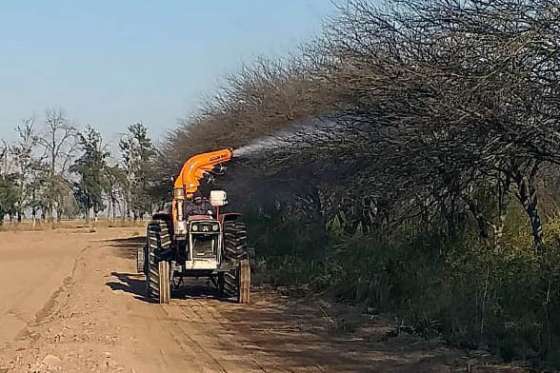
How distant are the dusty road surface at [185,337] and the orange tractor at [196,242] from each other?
0.56 m

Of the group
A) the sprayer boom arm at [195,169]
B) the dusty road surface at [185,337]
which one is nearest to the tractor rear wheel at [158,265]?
the dusty road surface at [185,337]

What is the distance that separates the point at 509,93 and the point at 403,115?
2.45m

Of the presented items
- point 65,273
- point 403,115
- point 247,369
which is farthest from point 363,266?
point 65,273

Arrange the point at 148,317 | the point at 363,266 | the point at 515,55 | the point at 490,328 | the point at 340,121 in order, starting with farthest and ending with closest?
1. the point at 363,266
2. the point at 148,317
3. the point at 340,121
4. the point at 490,328
5. the point at 515,55

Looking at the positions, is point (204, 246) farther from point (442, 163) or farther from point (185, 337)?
point (442, 163)

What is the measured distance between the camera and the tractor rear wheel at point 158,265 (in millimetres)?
21234

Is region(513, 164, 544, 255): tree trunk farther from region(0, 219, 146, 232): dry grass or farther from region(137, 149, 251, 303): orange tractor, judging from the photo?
region(0, 219, 146, 232): dry grass

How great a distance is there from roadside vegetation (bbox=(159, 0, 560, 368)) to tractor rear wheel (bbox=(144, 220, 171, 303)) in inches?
128

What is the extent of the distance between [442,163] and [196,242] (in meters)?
7.69

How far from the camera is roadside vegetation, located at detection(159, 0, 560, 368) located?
12.5m

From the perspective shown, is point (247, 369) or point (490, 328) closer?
point (247, 369)

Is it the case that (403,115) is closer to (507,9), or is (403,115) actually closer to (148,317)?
(507,9)

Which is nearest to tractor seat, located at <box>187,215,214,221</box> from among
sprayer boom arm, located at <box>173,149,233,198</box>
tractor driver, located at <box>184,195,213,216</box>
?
tractor driver, located at <box>184,195,213,216</box>

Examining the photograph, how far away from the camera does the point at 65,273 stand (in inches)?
1313
